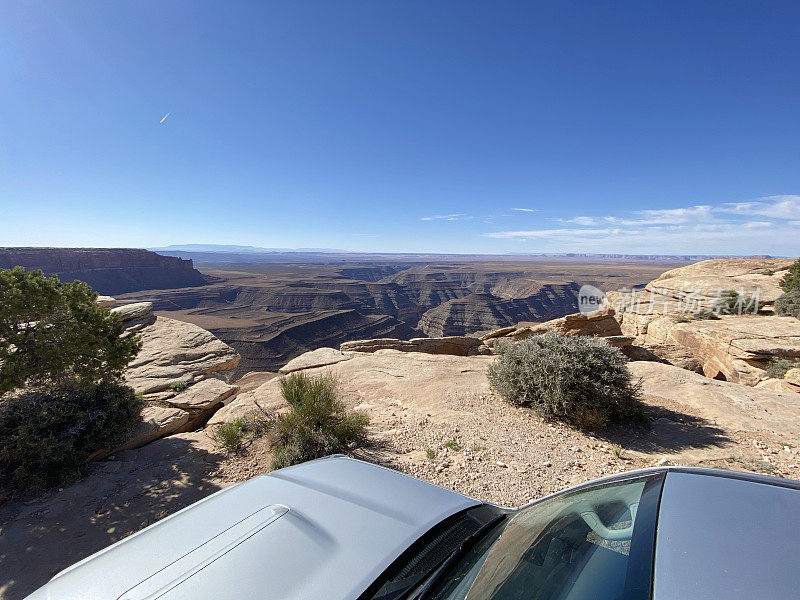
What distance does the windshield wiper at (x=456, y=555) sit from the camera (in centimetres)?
131

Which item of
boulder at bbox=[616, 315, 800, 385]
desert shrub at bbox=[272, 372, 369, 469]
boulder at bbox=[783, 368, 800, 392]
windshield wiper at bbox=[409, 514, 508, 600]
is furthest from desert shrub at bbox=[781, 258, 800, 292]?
windshield wiper at bbox=[409, 514, 508, 600]

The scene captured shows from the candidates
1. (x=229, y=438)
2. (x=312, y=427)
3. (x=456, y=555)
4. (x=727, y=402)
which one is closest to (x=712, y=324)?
(x=727, y=402)

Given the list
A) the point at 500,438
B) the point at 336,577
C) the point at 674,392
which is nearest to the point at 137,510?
the point at 336,577

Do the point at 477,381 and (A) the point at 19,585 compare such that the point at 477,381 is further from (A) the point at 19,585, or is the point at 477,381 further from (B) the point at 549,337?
(A) the point at 19,585

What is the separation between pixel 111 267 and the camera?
258 feet

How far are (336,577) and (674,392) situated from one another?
810cm

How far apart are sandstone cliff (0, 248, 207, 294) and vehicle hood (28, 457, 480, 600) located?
268 feet

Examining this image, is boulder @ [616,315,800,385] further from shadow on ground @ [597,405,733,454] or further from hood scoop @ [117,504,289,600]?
hood scoop @ [117,504,289,600]

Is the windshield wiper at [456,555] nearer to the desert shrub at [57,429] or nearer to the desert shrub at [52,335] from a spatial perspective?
the desert shrub at [57,429]

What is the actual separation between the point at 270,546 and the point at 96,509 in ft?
12.0

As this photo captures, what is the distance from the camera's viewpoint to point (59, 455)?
4.02 m

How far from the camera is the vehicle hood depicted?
1324 millimetres

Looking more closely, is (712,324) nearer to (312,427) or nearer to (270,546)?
(312,427)

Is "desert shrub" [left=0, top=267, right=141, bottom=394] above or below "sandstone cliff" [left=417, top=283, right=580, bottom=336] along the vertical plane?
above
